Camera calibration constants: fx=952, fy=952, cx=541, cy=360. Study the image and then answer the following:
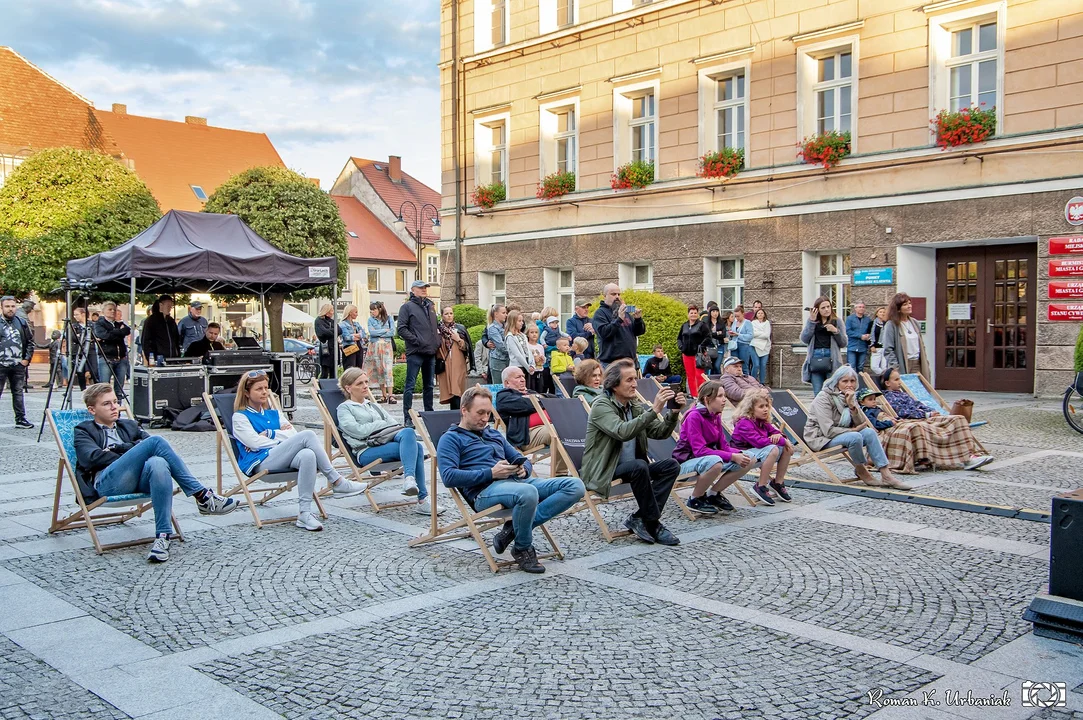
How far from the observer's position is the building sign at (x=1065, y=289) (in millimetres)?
15773

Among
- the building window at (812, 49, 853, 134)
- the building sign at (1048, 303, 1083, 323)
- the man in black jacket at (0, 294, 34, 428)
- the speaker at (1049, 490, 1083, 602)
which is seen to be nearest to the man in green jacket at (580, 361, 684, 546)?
the speaker at (1049, 490, 1083, 602)

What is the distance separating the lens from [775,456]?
316 inches

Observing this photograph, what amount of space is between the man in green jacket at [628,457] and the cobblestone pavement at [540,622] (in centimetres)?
→ 23

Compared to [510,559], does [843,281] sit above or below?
above

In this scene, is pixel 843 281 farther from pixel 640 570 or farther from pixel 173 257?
pixel 640 570

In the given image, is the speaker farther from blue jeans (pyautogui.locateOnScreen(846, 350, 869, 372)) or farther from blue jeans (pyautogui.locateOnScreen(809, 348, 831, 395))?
blue jeans (pyautogui.locateOnScreen(846, 350, 869, 372))

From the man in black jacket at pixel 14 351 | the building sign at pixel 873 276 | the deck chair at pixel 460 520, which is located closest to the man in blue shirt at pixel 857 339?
the building sign at pixel 873 276

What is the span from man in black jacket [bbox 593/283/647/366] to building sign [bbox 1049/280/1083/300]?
8.23m

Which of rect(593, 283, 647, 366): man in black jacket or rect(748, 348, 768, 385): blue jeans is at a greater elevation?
rect(593, 283, 647, 366): man in black jacket

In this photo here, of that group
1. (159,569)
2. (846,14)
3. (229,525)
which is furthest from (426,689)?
(846,14)

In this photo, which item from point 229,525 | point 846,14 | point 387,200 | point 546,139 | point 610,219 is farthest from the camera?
point 387,200

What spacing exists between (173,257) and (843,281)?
12.6 metres

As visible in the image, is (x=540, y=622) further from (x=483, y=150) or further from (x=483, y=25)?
(x=483, y=25)

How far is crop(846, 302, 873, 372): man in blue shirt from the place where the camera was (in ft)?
45.4
